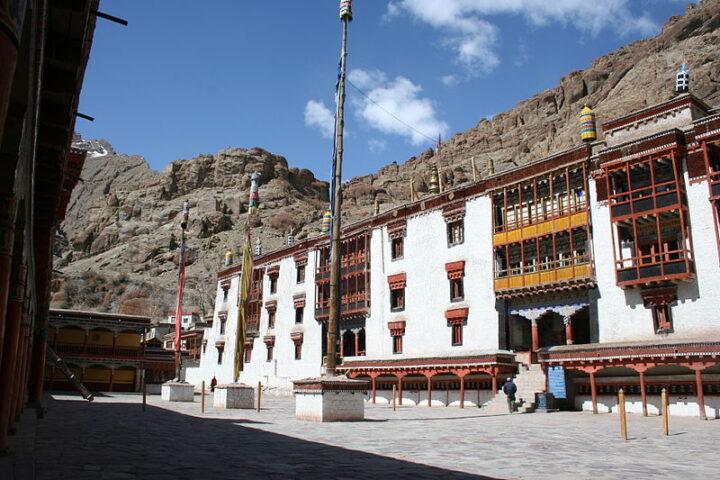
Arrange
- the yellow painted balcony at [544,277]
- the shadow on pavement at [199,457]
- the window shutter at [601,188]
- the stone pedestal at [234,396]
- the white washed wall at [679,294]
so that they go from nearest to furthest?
1. the shadow on pavement at [199,457]
2. the white washed wall at [679,294]
3. the stone pedestal at [234,396]
4. the window shutter at [601,188]
5. the yellow painted balcony at [544,277]

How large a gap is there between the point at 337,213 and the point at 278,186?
10254 cm

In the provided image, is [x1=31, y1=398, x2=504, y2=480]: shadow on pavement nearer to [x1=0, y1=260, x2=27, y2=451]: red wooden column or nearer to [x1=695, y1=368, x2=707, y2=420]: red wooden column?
[x1=0, y1=260, x2=27, y2=451]: red wooden column

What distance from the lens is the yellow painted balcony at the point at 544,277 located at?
1193 inches

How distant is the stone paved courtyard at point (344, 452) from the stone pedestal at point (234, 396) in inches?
332

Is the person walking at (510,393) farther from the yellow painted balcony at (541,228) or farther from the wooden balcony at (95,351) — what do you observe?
the wooden balcony at (95,351)

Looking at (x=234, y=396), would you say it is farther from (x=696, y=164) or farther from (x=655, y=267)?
(x=696, y=164)

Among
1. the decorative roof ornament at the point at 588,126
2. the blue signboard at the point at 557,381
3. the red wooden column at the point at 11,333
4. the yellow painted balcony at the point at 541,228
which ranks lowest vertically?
the blue signboard at the point at 557,381

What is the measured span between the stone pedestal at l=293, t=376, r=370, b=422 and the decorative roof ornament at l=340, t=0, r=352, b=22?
12.8 meters

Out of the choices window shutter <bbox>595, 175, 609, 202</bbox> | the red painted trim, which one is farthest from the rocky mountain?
window shutter <bbox>595, 175, 609, 202</bbox>

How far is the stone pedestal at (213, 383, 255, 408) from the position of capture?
2609cm

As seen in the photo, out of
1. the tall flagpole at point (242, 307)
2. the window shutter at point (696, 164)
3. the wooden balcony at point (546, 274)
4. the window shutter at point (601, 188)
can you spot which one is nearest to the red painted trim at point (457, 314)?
the wooden balcony at point (546, 274)

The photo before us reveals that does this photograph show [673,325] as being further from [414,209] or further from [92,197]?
[92,197]

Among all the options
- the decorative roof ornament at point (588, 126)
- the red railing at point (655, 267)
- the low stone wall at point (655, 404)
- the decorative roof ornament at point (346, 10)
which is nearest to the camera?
the decorative roof ornament at point (346, 10)

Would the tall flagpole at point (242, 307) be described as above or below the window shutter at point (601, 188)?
below
